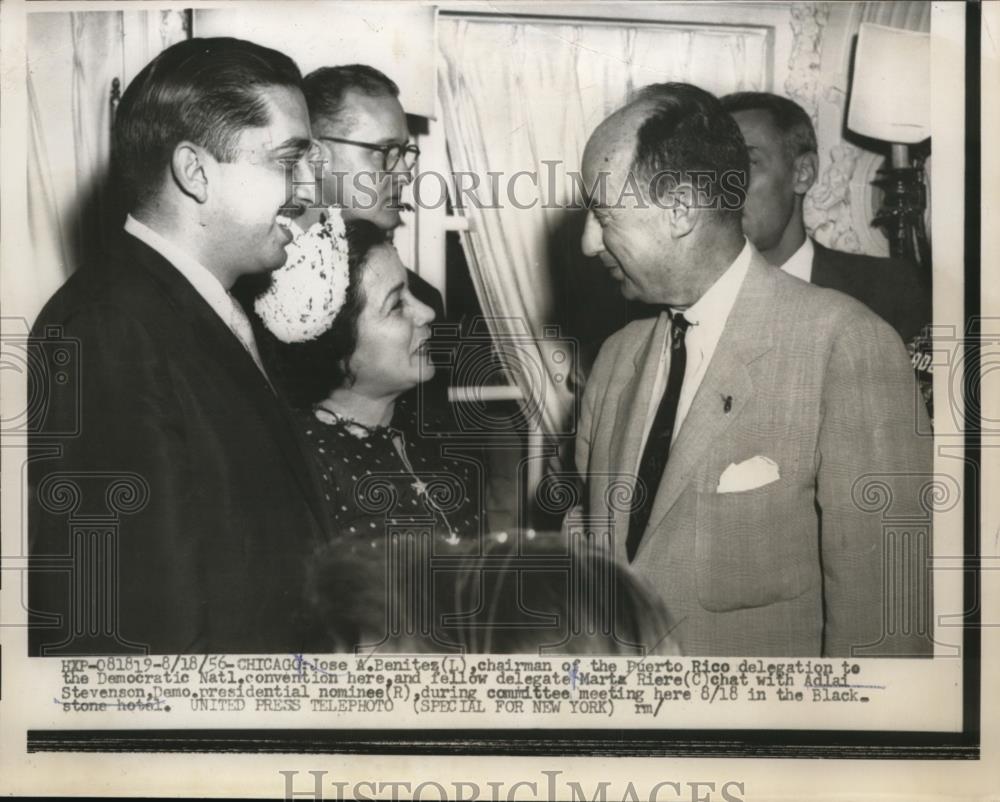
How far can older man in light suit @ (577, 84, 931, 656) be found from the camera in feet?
9.64

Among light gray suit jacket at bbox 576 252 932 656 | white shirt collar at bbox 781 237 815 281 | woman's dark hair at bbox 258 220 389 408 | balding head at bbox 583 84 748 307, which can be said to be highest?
balding head at bbox 583 84 748 307

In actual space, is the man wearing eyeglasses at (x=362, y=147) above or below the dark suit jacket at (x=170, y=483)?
above

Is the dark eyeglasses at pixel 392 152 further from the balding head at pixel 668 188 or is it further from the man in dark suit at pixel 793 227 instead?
the man in dark suit at pixel 793 227

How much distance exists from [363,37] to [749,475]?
1.59 meters

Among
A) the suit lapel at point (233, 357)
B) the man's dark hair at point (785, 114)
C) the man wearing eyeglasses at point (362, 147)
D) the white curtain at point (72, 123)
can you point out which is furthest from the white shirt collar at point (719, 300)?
the white curtain at point (72, 123)

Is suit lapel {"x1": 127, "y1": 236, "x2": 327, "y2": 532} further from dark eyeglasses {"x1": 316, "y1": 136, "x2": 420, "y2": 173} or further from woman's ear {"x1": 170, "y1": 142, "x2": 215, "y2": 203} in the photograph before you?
dark eyeglasses {"x1": 316, "y1": 136, "x2": 420, "y2": 173}

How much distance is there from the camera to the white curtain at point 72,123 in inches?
119

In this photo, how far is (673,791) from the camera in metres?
2.97

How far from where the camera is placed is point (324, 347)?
301 cm

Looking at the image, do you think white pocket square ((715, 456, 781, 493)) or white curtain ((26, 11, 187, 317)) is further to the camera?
white curtain ((26, 11, 187, 317))

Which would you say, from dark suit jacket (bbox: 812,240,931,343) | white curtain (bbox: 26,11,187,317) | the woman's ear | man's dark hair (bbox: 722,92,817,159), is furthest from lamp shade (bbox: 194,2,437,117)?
dark suit jacket (bbox: 812,240,931,343)

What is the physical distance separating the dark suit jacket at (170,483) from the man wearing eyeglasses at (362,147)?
494mm

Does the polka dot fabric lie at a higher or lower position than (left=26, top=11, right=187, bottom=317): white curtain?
lower

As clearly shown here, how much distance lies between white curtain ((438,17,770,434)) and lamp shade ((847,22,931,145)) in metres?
0.27
